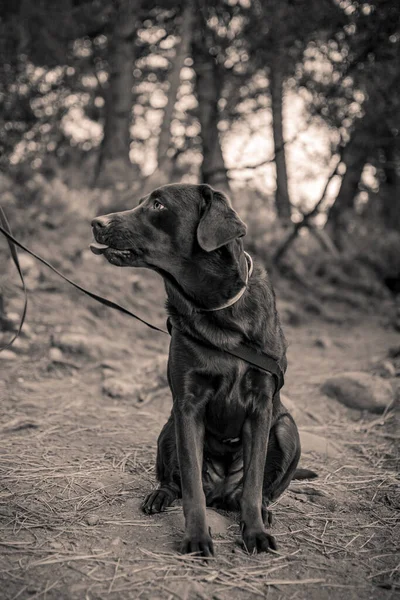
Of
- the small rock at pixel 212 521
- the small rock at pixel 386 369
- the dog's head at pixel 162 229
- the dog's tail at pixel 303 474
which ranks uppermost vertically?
the dog's head at pixel 162 229

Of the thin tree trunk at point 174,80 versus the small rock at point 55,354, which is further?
the thin tree trunk at point 174,80

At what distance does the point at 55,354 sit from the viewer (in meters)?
5.42

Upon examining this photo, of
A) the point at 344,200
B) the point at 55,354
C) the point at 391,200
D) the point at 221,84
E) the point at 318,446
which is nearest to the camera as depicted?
the point at 318,446

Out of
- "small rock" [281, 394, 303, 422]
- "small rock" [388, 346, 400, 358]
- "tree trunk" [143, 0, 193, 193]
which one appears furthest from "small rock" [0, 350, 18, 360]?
"small rock" [388, 346, 400, 358]

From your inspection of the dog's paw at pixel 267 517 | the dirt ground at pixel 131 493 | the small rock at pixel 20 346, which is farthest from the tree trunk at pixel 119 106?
the dog's paw at pixel 267 517

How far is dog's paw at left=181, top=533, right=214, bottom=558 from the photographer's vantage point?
237 centimetres

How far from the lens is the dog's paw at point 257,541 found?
8.07ft

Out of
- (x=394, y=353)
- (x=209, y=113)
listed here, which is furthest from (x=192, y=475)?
(x=209, y=113)

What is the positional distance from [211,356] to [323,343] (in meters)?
4.94

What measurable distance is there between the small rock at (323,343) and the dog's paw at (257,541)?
16.2 feet

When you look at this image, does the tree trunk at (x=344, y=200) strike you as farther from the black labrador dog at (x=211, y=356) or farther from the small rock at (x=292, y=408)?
the black labrador dog at (x=211, y=356)

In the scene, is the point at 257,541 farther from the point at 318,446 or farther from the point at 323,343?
the point at 323,343

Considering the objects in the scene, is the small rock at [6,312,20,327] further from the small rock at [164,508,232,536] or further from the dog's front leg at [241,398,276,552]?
the dog's front leg at [241,398,276,552]

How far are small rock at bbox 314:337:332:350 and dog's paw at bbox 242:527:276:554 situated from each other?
4.95m
